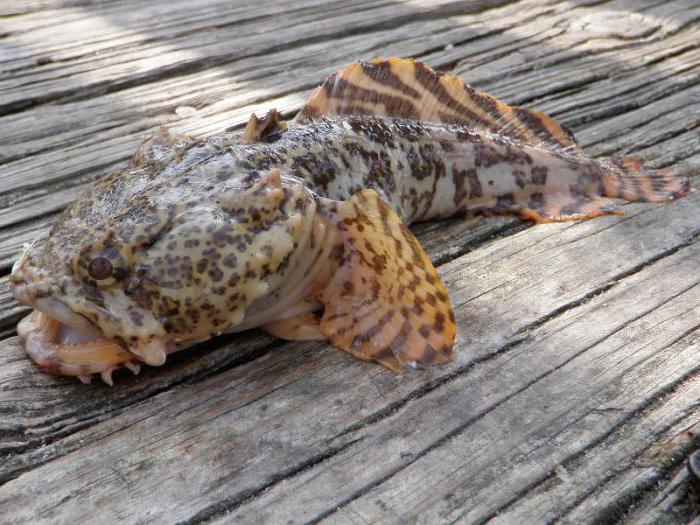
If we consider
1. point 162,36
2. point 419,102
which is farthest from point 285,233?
point 162,36

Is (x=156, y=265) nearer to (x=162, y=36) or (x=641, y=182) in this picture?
(x=641, y=182)

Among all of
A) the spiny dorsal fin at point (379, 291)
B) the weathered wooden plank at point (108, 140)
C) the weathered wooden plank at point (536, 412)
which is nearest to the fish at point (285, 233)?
the spiny dorsal fin at point (379, 291)

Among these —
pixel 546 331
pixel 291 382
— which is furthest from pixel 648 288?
pixel 291 382

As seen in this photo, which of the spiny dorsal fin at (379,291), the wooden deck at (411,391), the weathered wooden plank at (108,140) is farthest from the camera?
the weathered wooden plank at (108,140)

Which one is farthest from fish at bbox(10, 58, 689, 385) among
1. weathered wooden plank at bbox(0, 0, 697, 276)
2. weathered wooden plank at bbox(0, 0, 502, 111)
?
weathered wooden plank at bbox(0, 0, 502, 111)

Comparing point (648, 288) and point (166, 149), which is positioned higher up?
point (166, 149)

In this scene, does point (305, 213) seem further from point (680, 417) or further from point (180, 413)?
point (680, 417)

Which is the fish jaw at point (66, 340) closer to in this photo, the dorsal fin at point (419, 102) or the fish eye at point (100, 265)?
the fish eye at point (100, 265)
